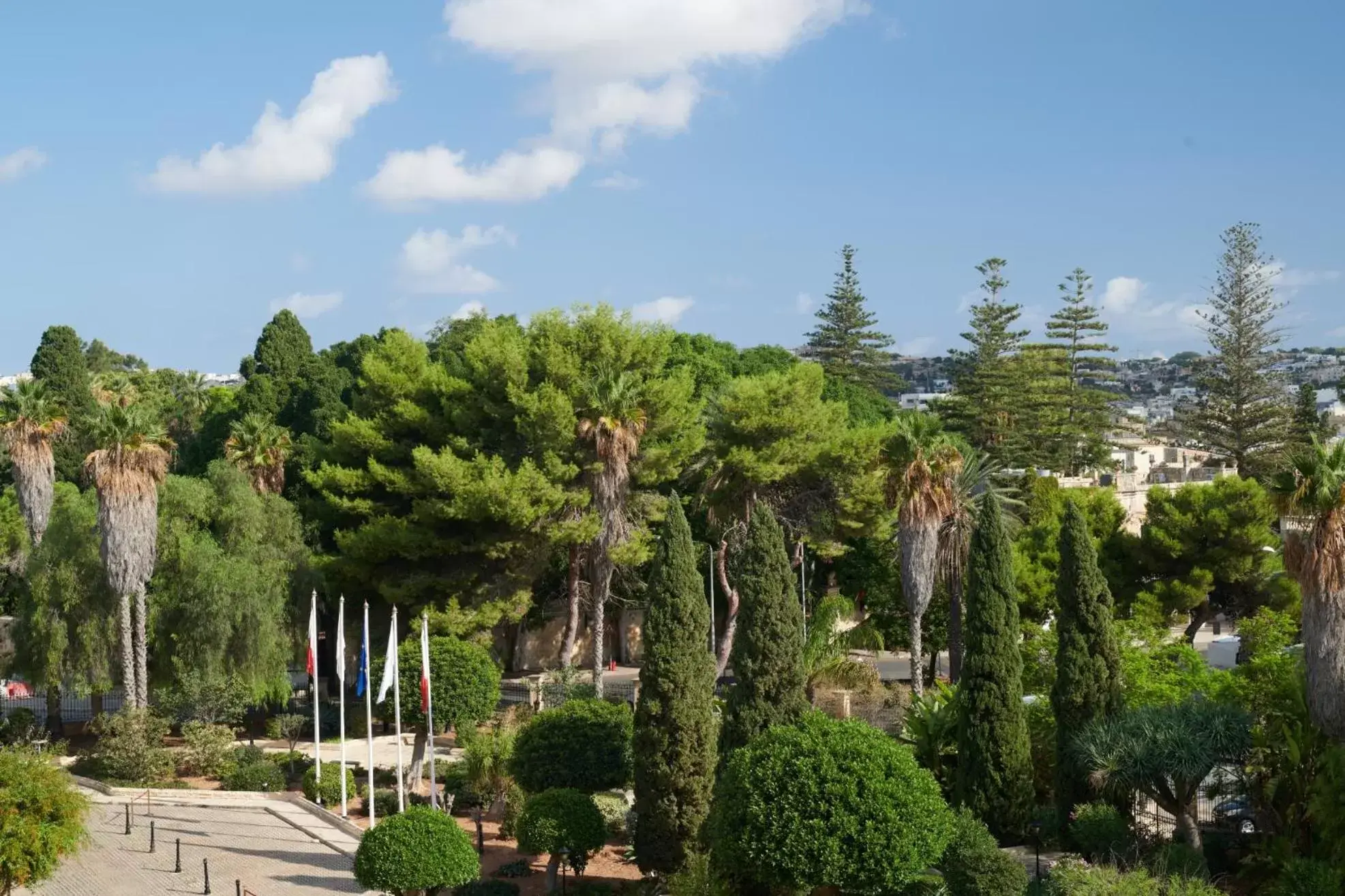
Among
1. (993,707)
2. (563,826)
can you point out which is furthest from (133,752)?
(993,707)

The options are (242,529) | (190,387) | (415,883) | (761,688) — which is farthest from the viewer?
(190,387)

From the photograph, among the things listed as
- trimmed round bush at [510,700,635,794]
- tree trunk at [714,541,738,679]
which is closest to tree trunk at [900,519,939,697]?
tree trunk at [714,541,738,679]

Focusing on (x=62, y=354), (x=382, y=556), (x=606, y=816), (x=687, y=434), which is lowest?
(x=606, y=816)

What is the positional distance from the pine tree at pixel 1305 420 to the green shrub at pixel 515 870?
144 ft

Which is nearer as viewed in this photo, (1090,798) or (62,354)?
(1090,798)

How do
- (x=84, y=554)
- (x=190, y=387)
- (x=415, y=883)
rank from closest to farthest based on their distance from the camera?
(x=415, y=883)
(x=84, y=554)
(x=190, y=387)

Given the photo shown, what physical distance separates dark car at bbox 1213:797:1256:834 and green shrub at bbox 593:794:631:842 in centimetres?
981

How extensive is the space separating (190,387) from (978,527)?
209 ft

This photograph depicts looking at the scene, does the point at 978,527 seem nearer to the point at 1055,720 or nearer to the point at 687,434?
the point at 1055,720

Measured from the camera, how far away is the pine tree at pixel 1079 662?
2202 cm

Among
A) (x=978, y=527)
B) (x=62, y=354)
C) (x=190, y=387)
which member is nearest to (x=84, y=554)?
(x=978, y=527)

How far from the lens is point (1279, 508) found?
19953mm

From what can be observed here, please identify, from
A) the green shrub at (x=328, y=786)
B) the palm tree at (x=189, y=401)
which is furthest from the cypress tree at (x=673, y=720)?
the palm tree at (x=189, y=401)

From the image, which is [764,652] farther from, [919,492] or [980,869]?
[919,492]
